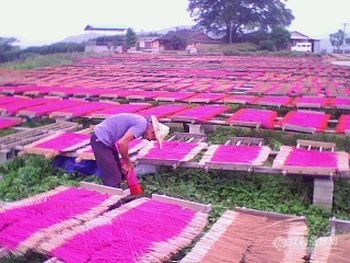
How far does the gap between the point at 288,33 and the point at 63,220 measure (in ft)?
156

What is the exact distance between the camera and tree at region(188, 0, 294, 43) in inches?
1951

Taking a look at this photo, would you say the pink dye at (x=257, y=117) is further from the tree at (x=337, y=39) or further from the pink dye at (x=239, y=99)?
the tree at (x=337, y=39)

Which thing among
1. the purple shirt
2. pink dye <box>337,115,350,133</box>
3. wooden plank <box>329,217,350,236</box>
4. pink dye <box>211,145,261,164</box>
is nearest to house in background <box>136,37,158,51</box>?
pink dye <box>337,115,350,133</box>

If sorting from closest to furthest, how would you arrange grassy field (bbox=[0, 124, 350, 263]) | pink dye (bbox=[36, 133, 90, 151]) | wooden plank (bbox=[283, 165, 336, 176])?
wooden plank (bbox=[283, 165, 336, 176]), grassy field (bbox=[0, 124, 350, 263]), pink dye (bbox=[36, 133, 90, 151])

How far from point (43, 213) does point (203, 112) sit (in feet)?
21.0

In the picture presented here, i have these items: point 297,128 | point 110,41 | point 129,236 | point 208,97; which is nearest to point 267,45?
point 110,41

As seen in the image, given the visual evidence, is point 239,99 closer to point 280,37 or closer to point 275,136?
point 275,136

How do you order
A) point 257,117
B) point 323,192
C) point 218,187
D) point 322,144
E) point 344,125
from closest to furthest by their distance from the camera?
point 323,192 → point 218,187 → point 322,144 → point 344,125 → point 257,117

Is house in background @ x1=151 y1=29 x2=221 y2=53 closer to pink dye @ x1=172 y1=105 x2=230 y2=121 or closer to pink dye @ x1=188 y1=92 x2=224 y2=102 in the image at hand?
pink dye @ x1=188 y1=92 x2=224 y2=102

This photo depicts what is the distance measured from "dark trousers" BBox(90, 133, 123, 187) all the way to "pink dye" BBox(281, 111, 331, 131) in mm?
4539

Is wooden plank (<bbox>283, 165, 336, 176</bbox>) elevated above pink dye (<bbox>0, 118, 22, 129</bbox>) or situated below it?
below

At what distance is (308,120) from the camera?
388 inches

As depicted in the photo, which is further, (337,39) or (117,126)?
(337,39)

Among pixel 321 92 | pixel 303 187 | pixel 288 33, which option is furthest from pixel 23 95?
pixel 288 33
